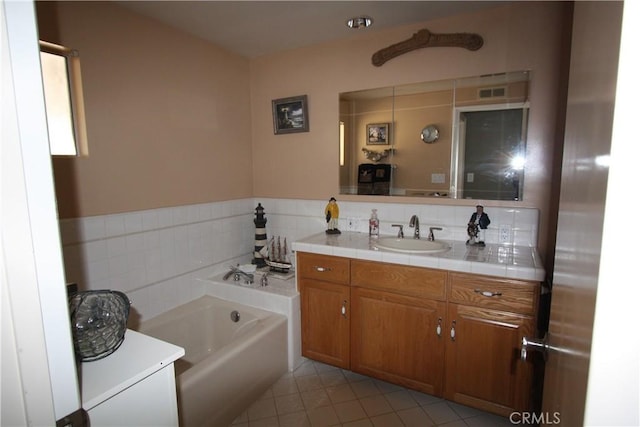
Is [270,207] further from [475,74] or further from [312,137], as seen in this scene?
[475,74]

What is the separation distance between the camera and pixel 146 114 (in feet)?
6.79

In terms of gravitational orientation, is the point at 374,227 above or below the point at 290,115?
below

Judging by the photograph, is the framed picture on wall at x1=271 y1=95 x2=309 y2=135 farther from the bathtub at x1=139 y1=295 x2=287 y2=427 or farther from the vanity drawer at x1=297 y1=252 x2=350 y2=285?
the bathtub at x1=139 y1=295 x2=287 y2=427

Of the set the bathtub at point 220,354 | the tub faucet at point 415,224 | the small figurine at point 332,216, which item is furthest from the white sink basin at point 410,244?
the bathtub at point 220,354

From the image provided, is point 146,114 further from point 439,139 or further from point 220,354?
point 439,139

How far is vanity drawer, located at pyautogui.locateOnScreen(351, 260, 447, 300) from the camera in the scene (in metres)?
1.80

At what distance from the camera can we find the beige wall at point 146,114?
5.75 feet

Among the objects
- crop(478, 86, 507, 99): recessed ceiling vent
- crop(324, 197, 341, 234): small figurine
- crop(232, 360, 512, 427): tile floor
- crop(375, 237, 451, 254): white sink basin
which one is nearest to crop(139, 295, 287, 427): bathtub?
crop(232, 360, 512, 427): tile floor

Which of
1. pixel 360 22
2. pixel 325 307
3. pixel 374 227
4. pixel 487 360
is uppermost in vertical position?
pixel 360 22

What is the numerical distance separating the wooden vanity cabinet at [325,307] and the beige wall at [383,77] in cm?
67

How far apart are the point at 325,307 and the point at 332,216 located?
70cm

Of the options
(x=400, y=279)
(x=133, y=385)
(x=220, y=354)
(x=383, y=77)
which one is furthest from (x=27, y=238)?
(x=383, y=77)

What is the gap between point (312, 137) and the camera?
2652mm

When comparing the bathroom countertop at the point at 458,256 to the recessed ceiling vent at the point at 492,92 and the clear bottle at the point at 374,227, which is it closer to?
the clear bottle at the point at 374,227
